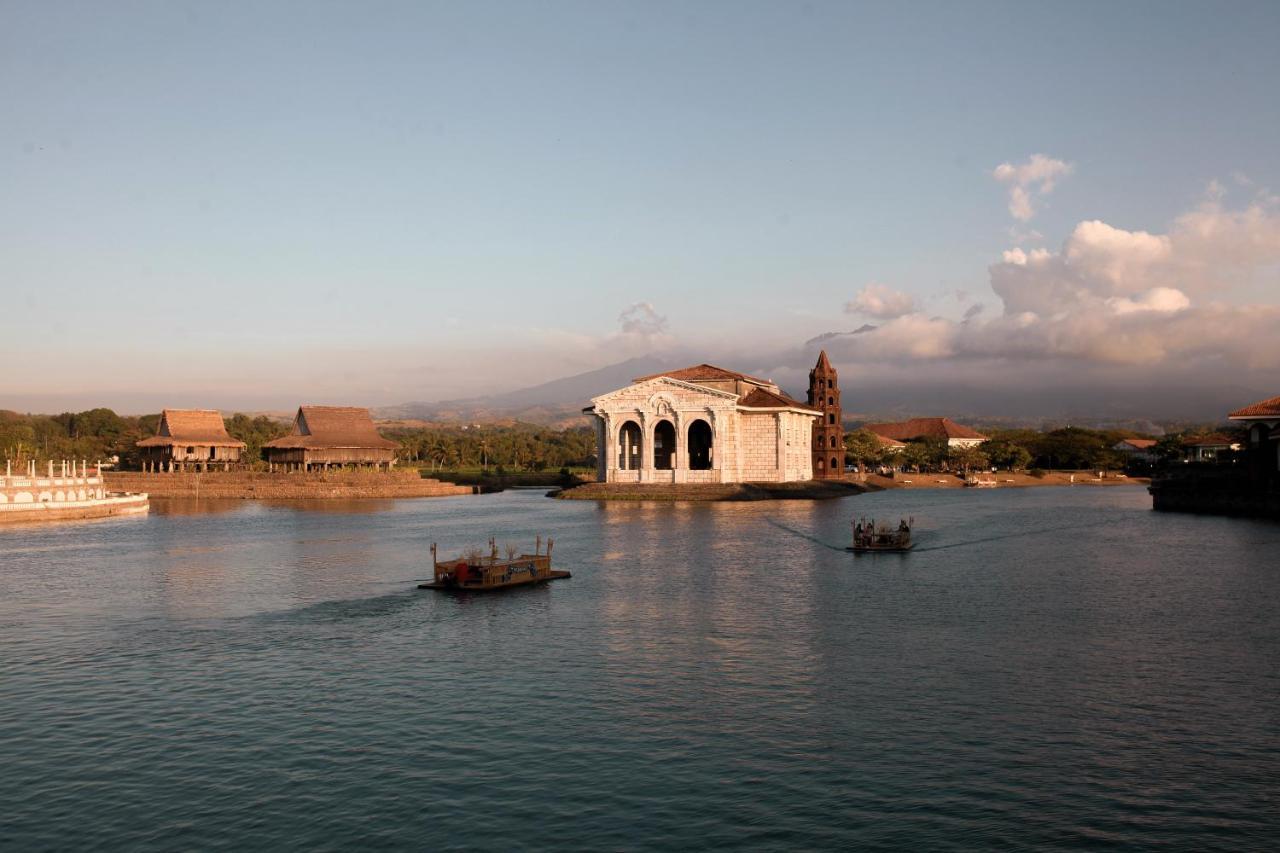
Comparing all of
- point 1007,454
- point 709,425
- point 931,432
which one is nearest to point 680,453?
point 709,425

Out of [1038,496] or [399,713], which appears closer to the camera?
[399,713]

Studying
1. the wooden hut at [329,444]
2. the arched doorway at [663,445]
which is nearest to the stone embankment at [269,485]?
the wooden hut at [329,444]

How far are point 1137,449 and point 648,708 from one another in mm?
176125

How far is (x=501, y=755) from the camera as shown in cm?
1805

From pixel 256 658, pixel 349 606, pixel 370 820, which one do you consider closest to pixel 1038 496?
pixel 349 606

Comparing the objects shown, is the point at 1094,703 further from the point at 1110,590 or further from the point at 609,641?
the point at 1110,590

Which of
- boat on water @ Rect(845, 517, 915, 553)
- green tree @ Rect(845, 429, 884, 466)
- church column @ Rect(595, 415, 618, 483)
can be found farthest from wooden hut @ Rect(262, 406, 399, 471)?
boat on water @ Rect(845, 517, 915, 553)

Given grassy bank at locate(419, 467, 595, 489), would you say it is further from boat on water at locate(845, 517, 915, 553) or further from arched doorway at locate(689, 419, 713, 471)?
boat on water at locate(845, 517, 915, 553)

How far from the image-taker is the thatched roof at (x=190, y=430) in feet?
376

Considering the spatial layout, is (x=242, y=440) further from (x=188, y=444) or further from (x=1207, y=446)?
(x=1207, y=446)

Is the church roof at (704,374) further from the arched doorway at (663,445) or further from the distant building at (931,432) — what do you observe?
the distant building at (931,432)

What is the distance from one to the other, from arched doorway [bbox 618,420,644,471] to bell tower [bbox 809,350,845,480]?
2315cm

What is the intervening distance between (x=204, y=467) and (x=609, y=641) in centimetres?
9729

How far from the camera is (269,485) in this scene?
10538 cm
